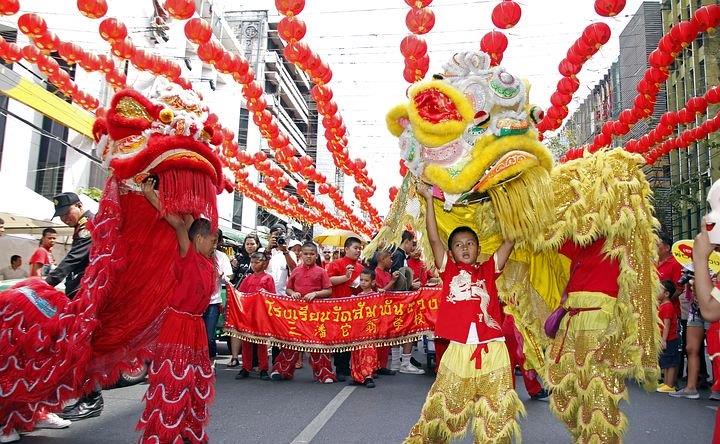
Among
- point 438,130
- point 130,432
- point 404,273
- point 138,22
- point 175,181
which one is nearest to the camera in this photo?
point 438,130

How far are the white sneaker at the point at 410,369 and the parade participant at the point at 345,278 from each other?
3.64 ft

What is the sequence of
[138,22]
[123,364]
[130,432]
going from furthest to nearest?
[138,22] < [130,432] < [123,364]

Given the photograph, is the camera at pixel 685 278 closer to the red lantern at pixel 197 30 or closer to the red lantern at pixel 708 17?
the red lantern at pixel 708 17

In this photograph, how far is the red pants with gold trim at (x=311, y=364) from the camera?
21.8 feet

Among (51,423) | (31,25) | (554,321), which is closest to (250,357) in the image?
(51,423)

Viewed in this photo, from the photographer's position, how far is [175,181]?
3520 mm

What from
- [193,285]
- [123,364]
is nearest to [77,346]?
[123,364]

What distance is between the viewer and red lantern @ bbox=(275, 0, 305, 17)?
6918 millimetres

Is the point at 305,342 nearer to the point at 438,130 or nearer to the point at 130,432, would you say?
the point at 130,432

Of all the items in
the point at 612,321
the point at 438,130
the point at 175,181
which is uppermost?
the point at 438,130

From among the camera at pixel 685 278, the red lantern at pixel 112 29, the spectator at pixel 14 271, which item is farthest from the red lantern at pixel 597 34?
the spectator at pixel 14 271

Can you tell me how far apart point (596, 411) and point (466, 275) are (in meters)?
1.13

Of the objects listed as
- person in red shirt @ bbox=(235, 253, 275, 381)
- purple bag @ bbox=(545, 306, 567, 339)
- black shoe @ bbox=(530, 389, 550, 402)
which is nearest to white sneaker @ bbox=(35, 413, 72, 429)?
person in red shirt @ bbox=(235, 253, 275, 381)

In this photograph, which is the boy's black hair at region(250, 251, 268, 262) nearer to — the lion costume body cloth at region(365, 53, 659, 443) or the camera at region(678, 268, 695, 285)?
the lion costume body cloth at region(365, 53, 659, 443)
